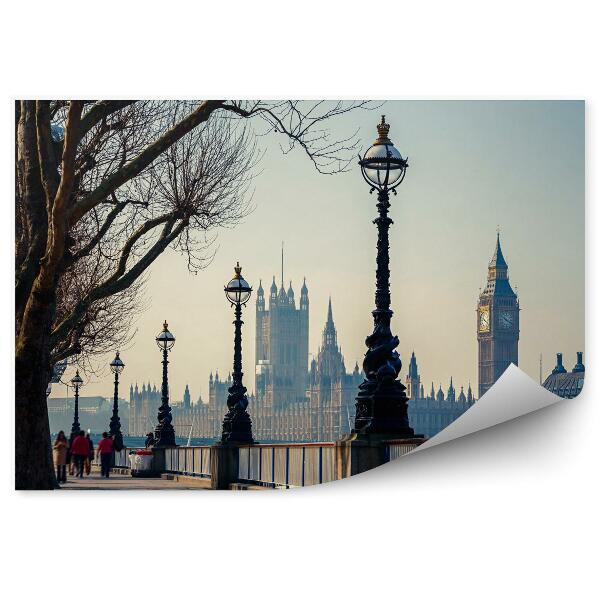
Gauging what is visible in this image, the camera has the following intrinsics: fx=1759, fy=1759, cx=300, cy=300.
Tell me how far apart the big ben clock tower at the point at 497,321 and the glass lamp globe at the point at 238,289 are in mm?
3038

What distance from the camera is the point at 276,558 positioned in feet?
66.8

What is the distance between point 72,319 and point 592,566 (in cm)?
706

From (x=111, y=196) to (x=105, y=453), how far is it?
5462 millimetres

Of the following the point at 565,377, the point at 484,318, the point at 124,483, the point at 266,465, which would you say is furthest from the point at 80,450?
the point at 565,377

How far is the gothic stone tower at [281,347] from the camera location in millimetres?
21859

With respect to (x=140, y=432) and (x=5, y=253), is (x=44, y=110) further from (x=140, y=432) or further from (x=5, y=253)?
(x=140, y=432)

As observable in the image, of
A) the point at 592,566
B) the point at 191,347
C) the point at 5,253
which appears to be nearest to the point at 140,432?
the point at 191,347

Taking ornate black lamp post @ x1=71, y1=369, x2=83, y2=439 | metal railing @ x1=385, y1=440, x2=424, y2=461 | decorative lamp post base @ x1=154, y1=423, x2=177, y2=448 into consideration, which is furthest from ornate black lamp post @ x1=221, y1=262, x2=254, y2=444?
metal railing @ x1=385, y1=440, x2=424, y2=461

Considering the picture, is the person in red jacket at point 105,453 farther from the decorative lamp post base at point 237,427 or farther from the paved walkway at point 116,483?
the decorative lamp post base at point 237,427

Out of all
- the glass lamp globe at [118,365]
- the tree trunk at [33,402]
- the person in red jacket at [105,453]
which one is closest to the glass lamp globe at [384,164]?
the glass lamp globe at [118,365]

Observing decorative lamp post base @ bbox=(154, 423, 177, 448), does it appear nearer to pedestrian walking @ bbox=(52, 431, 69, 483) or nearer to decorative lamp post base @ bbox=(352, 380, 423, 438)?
pedestrian walking @ bbox=(52, 431, 69, 483)

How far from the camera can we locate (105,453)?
26250 millimetres

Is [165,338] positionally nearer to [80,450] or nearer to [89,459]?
[80,450]

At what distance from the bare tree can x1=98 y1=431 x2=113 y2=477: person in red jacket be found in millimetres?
2770
